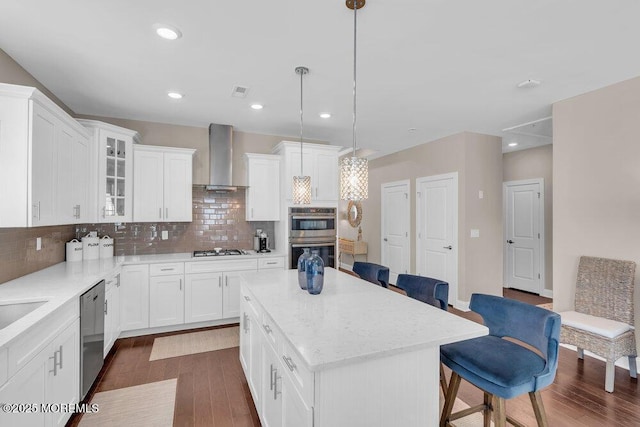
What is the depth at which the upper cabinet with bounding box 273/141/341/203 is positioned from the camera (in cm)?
419

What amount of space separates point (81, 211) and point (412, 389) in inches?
132

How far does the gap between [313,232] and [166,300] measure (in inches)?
77.9

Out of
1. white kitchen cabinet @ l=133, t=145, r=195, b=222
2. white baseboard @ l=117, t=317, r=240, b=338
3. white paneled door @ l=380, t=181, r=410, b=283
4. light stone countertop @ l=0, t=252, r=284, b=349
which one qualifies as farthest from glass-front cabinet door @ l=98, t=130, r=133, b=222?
white paneled door @ l=380, t=181, r=410, b=283

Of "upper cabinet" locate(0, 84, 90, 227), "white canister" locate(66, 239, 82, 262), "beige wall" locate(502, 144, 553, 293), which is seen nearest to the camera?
"upper cabinet" locate(0, 84, 90, 227)

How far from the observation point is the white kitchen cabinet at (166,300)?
359 centimetres

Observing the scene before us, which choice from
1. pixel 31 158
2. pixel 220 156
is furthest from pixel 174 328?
pixel 31 158

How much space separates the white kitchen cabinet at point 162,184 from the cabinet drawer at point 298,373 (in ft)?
9.87

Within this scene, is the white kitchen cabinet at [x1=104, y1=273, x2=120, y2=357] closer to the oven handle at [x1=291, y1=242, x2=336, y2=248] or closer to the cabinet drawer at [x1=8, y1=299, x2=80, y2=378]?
the cabinet drawer at [x1=8, y1=299, x2=80, y2=378]

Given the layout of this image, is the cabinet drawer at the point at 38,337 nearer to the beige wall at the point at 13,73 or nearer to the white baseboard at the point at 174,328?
the white baseboard at the point at 174,328

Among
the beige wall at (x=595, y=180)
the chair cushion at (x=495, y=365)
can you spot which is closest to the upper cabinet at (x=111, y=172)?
the chair cushion at (x=495, y=365)

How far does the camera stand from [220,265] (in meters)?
3.88

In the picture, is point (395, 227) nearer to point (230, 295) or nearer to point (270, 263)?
point (270, 263)

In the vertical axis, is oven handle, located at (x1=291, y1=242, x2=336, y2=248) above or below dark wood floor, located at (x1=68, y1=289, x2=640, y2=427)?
above

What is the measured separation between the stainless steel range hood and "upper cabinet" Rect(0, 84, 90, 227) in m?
1.66
